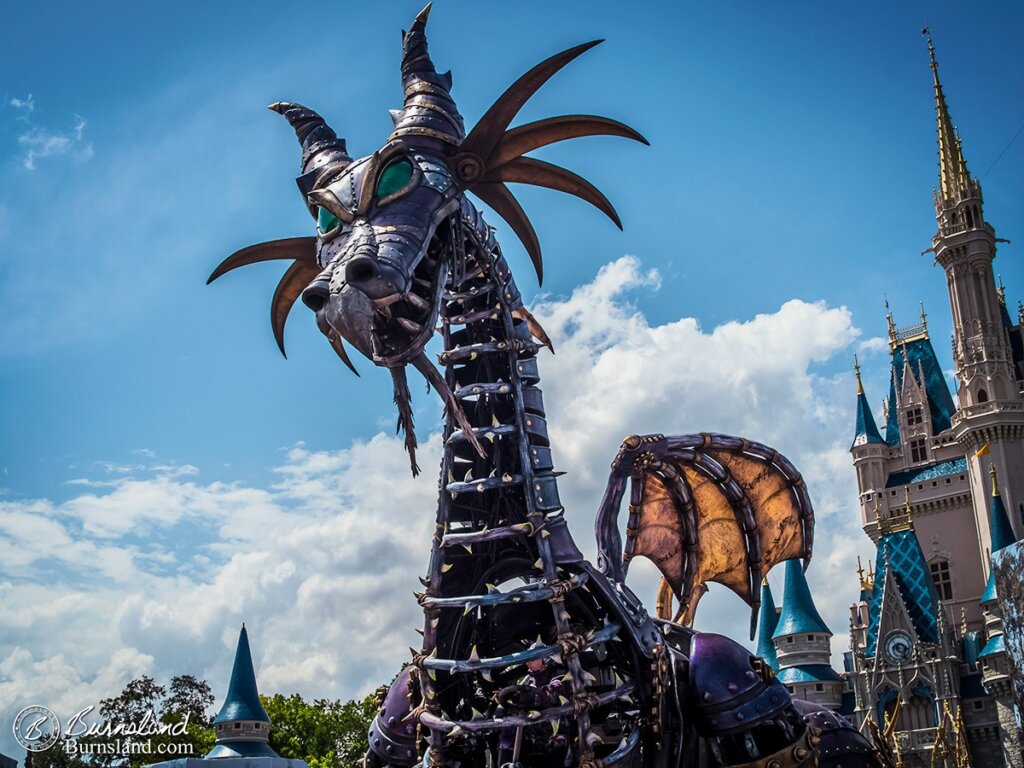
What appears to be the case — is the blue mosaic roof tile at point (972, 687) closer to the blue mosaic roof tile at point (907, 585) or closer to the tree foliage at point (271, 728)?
the blue mosaic roof tile at point (907, 585)

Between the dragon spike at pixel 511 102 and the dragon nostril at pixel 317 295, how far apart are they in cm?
167

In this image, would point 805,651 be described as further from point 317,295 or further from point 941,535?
point 317,295

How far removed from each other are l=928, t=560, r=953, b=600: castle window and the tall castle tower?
68 mm

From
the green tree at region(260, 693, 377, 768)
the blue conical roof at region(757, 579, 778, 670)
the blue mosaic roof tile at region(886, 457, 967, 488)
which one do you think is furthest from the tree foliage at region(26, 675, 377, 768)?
the blue mosaic roof tile at region(886, 457, 967, 488)

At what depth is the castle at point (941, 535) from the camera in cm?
4309

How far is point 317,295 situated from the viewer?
5996mm

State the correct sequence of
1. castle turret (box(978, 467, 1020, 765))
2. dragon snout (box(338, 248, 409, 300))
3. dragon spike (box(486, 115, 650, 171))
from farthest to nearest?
castle turret (box(978, 467, 1020, 765)), dragon spike (box(486, 115, 650, 171)), dragon snout (box(338, 248, 409, 300))

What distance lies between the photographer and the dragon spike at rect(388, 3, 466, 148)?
7.11 m

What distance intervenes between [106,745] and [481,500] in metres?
34.9

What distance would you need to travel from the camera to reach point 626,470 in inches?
297

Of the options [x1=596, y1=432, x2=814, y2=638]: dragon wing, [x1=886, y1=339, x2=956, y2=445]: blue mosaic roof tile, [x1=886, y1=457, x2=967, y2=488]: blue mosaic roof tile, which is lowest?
[x1=596, y1=432, x2=814, y2=638]: dragon wing

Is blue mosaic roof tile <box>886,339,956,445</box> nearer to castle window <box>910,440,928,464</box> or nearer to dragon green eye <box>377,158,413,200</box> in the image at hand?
castle window <box>910,440,928,464</box>

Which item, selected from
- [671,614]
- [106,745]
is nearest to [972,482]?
[106,745]

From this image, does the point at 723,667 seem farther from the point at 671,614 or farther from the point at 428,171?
the point at 428,171
